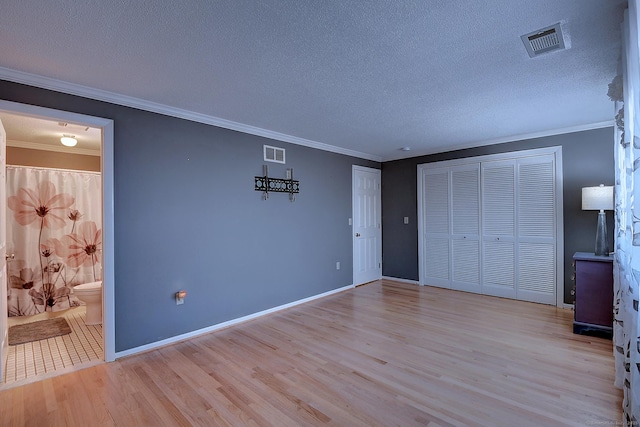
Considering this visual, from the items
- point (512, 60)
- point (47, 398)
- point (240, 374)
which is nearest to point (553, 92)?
point (512, 60)

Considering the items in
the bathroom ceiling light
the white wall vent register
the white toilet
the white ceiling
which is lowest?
the white toilet

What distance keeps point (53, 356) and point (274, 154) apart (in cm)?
299

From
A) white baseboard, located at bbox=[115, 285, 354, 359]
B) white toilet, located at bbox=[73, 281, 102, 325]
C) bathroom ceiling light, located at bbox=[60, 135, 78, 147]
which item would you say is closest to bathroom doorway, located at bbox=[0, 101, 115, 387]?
white baseboard, located at bbox=[115, 285, 354, 359]

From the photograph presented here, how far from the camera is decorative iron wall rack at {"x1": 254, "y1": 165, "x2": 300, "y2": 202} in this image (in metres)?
3.82

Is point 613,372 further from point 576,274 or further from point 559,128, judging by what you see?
point 559,128

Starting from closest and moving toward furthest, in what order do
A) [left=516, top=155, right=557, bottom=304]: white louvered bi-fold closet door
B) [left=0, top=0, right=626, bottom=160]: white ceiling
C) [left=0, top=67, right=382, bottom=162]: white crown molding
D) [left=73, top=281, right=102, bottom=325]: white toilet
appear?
[left=0, top=0, right=626, bottom=160]: white ceiling
[left=0, top=67, right=382, bottom=162]: white crown molding
[left=73, top=281, right=102, bottom=325]: white toilet
[left=516, top=155, right=557, bottom=304]: white louvered bi-fold closet door

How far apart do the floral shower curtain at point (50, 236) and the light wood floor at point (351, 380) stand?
2.25m

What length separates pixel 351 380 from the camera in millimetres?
2291

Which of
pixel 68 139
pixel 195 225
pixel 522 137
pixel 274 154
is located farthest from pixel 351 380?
pixel 68 139

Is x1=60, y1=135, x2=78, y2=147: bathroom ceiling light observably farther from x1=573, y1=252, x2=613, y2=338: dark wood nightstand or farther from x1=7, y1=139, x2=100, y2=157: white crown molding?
x1=573, y1=252, x2=613, y2=338: dark wood nightstand

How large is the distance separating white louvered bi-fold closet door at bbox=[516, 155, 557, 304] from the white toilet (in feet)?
17.6

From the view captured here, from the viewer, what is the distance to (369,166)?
18.3 ft

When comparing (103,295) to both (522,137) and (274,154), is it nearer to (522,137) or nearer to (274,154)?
(274,154)

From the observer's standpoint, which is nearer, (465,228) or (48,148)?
(48,148)
